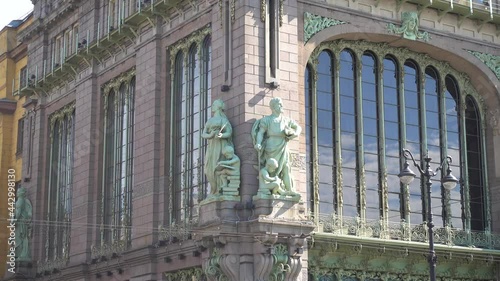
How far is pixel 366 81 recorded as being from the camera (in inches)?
1335

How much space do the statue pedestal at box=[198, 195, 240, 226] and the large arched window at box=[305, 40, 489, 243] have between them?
11.8ft

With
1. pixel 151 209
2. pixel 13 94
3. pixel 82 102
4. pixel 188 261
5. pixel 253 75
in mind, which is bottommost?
pixel 188 261

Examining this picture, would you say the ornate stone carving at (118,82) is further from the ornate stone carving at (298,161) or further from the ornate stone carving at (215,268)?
the ornate stone carving at (215,268)

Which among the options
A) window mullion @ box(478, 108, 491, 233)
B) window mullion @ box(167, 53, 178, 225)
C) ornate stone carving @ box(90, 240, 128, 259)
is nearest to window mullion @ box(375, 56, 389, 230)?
window mullion @ box(478, 108, 491, 233)

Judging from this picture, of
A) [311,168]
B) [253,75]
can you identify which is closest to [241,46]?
[253,75]

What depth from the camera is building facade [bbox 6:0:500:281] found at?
29344mm

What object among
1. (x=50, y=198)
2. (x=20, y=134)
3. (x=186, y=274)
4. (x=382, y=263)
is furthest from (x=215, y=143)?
(x=20, y=134)

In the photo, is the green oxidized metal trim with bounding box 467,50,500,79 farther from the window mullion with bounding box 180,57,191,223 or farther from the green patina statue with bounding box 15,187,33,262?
the green patina statue with bounding box 15,187,33,262

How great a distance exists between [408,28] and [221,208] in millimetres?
10636

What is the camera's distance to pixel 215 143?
29.5m

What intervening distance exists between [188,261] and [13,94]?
22937mm

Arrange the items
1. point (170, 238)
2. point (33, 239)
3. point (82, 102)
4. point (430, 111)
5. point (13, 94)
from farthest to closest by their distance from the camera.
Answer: point (13, 94), point (33, 239), point (82, 102), point (430, 111), point (170, 238)

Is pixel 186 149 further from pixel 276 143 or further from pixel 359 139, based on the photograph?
pixel 359 139

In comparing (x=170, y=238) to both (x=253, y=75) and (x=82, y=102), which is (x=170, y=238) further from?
(x=82, y=102)
